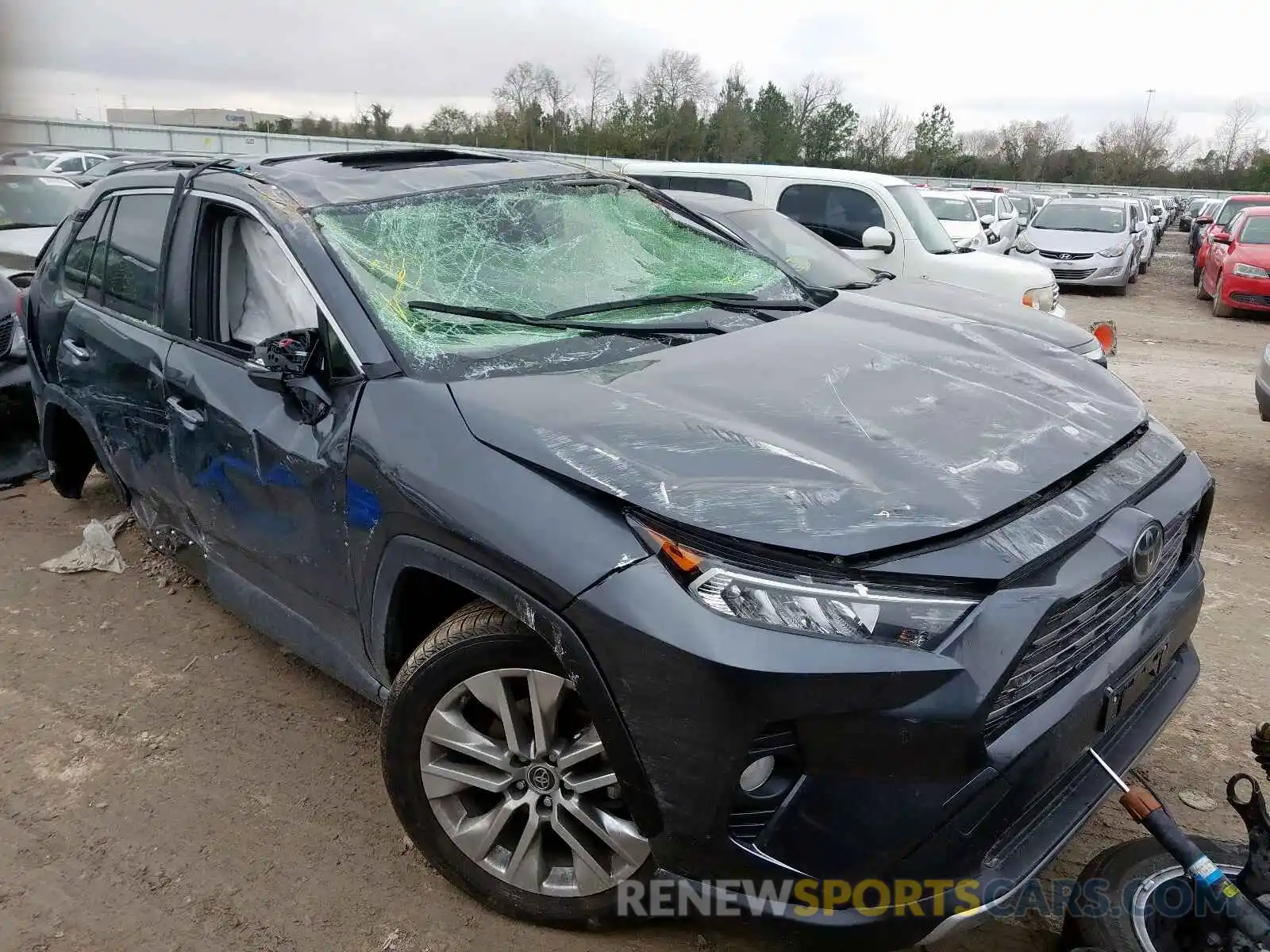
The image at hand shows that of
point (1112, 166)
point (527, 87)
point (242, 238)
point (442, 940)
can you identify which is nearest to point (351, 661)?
point (442, 940)

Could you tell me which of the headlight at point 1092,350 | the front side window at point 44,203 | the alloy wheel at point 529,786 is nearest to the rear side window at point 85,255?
the alloy wheel at point 529,786

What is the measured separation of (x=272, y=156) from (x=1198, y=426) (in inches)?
260

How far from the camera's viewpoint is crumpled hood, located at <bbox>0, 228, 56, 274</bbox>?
7.62 metres

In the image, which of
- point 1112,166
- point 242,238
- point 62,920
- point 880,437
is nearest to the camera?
point 880,437

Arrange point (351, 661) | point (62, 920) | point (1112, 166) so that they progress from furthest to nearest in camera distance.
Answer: point (1112, 166)
point (351, 661)
point (62, 920)

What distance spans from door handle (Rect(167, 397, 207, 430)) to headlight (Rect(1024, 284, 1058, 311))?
6820 millimetres

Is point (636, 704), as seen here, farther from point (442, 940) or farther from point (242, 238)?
point (242, 238)

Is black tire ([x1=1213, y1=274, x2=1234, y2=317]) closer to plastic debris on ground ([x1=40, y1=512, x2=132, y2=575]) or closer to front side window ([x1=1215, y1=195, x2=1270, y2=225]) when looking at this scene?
front side window ([x1=1215, y1=195, x2=1270, y2=225])

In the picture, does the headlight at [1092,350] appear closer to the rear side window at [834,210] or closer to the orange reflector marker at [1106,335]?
the orange reflector marker at [1106,335]

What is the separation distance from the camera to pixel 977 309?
3.78 m

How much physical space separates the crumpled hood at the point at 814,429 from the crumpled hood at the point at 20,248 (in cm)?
695

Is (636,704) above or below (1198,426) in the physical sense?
above

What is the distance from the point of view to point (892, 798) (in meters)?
1.76

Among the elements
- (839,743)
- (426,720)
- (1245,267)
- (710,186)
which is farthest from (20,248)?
(1245,267)
